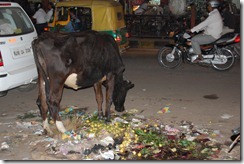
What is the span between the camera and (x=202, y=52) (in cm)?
1051

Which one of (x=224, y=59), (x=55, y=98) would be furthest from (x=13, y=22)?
(x=224, y=59)

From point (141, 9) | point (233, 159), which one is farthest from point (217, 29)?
point (141, 9)

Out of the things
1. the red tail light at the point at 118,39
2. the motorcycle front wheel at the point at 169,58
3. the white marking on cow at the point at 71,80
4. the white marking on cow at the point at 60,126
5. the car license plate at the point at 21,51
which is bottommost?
the white marking on cow at the point at 60,126

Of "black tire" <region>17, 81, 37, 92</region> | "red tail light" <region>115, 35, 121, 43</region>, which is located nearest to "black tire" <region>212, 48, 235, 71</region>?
"red tail light" <region>115, 35, 121, 43</region>

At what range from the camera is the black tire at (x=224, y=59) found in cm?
1030

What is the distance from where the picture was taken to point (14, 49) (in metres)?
6.94

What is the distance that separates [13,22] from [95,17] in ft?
14.4

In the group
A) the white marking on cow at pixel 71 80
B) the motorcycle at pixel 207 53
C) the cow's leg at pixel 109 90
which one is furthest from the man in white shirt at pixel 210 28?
the white marking on cow at pixel 71 80

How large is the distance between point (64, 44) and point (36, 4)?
17817 millimetres

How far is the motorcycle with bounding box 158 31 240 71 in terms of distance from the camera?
33.6 ft

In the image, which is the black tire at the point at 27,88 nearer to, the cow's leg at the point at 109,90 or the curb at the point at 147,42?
the cow's leg at the point at 109,90

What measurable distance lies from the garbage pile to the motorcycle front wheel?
15.5ft

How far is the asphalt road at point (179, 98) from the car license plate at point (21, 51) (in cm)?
111

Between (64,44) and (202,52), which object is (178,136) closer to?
(64,44)
